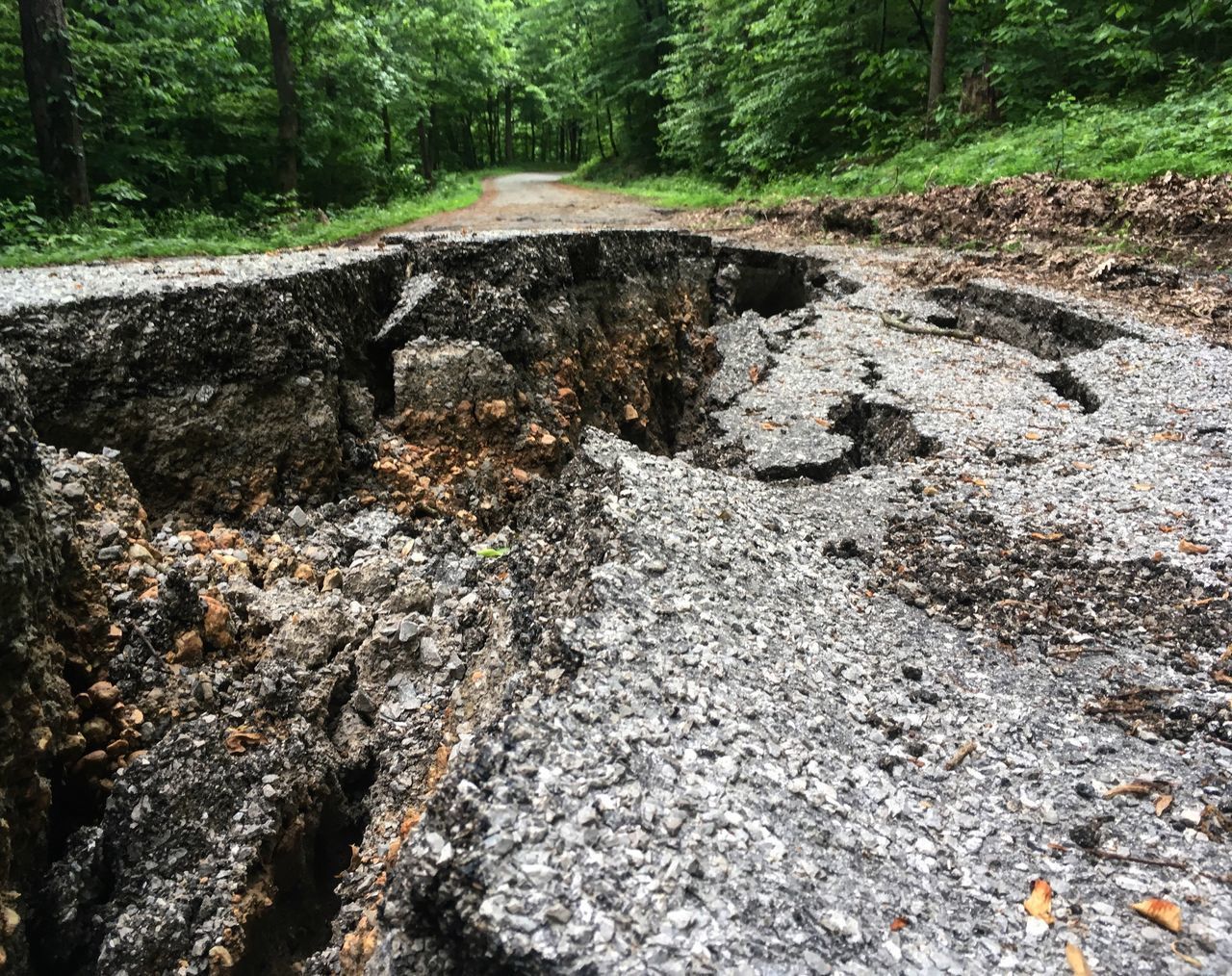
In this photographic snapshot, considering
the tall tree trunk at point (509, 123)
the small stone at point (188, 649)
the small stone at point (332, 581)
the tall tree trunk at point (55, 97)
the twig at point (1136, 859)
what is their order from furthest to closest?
the tall tree trunk at point (509, 123) < the tall tree trunk at point (55, 97) < the small stone at point (332, 581) < the small stone at point (188, 649) < the twig at point (1136, 859)

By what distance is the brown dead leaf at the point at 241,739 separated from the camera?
8.46 feet

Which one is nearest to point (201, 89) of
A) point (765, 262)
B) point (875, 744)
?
point (765, 262)

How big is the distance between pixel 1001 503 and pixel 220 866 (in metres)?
3.64

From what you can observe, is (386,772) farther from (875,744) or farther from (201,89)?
(201,89)

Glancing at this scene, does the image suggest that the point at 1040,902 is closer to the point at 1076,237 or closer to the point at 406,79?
the point at 1076,237

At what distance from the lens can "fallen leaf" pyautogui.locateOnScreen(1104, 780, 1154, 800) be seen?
1.98 m

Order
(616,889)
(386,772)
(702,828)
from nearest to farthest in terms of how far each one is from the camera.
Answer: (616,889) < (702,828) < (386,772)

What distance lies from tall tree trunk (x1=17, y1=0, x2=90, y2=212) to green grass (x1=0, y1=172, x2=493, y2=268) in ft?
1.40

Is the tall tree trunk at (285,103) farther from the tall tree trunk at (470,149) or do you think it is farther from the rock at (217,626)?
the tall tree trunk at (470,149)

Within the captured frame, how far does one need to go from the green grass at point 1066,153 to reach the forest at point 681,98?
4 cm

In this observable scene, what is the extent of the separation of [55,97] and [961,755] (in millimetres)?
11720

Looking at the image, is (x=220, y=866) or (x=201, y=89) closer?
(x=220, y=866)

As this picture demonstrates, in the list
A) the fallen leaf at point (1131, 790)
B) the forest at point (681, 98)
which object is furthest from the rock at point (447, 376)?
the forest at point (681, 98)

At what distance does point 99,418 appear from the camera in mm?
3400
